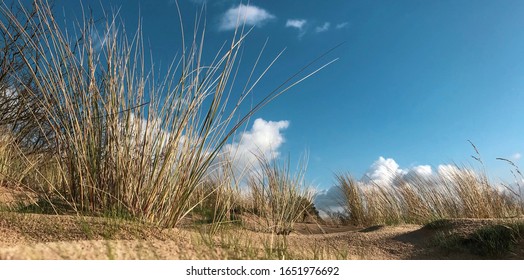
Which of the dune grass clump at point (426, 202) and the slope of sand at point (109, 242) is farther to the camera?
the dune grass clump at point (426, 202)

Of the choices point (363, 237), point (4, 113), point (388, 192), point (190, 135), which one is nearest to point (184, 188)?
point (190, 135)

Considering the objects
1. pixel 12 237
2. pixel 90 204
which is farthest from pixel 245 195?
pixel 12 237

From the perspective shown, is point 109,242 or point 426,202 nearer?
point 109,242

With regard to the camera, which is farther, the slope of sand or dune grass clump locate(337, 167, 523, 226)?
dune grass clump locate(337, 167, 523, 226)

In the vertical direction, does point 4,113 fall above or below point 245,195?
above

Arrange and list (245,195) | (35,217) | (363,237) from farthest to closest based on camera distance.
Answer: (245,195)
(363,237)
(35,217)
